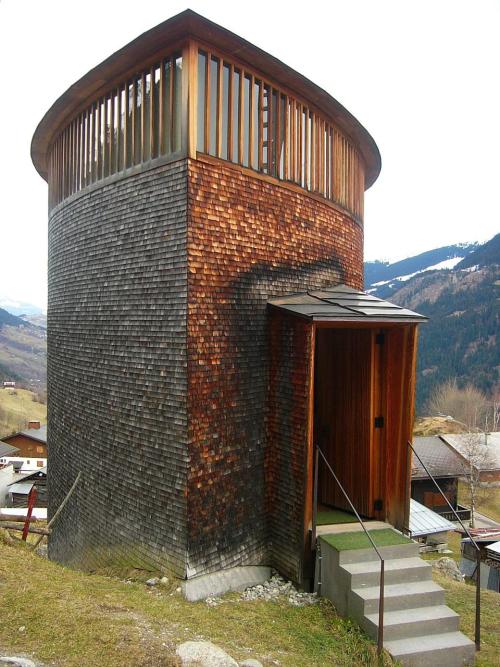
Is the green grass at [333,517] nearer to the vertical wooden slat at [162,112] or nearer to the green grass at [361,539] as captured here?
the green grass at [361,539]

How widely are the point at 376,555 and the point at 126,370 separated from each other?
4.37 meters

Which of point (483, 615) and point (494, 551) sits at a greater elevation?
point (483, 615)

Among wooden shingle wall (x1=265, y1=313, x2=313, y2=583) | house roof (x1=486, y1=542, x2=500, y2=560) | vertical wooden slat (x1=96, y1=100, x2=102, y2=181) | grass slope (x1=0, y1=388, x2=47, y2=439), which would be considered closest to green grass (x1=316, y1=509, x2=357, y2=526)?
wooden shingle wall (x1=265, y1=313, x2=313, y2=583)

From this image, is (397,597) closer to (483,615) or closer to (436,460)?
(483,615)

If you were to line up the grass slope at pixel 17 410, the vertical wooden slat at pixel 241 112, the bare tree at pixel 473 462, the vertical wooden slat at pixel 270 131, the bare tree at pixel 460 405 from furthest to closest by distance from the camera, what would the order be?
the grass slope at pixel 17 410 < the bare tree at pixel 460 405 < the bare tree at pixel 473 462 < the vertical wooden slat at pixel 270 131 < the vertical wooden slat at pixel 241 112

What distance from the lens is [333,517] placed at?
789cm

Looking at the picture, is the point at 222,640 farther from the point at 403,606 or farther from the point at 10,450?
the point at 10,450

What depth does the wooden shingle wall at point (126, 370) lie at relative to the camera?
668 centimetres

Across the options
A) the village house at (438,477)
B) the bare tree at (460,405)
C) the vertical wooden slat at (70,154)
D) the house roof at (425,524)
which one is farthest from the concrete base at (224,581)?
the bare tree at (460,405)

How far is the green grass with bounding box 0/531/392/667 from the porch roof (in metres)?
3.82

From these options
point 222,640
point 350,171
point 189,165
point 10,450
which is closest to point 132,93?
point 189,165

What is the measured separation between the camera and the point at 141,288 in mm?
7180

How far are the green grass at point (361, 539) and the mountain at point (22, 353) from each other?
10407 cm

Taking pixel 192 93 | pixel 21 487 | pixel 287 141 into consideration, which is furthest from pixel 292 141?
pixel 21 487
